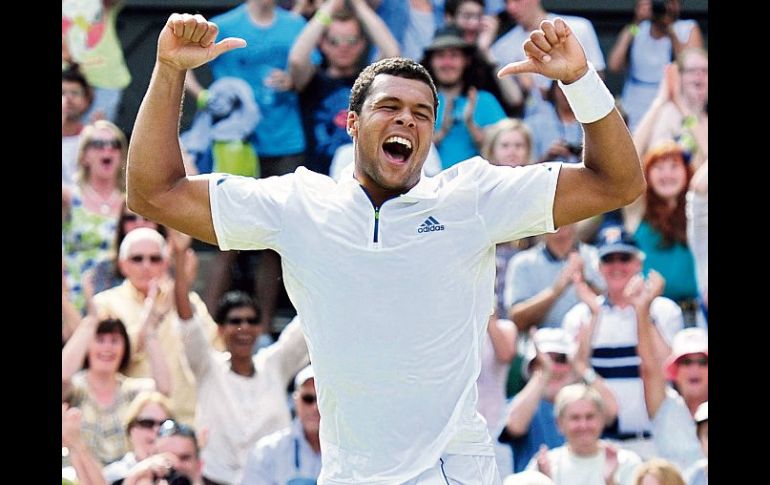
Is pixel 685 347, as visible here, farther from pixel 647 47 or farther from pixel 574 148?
pixel 647 47

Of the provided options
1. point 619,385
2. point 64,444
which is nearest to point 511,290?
point 619,385

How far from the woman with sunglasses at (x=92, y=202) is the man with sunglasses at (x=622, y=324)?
7.56 feet

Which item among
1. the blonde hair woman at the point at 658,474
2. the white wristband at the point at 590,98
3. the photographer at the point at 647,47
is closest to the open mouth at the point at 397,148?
the white wristband at the point at 590,98

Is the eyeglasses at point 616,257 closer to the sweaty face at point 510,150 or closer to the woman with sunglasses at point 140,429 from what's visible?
the sweaty face at point 510,150

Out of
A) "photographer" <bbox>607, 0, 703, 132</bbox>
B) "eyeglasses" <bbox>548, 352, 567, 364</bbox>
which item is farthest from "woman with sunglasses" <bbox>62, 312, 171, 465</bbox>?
"photographer" <bbox>607, 0, 703, 132</bbox>

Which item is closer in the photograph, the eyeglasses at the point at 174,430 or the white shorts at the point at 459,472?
the white shorts at the point at 459,472

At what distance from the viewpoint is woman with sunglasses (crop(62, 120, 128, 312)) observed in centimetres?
735

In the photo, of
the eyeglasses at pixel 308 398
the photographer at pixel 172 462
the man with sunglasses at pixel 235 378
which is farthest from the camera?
the man with sunglasses at pixel 235 378

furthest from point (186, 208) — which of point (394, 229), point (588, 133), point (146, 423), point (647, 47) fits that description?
point (647, 47)

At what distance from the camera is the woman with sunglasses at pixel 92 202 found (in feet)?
24.1

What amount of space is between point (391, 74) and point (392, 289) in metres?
0.55

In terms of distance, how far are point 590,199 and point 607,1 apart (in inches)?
188

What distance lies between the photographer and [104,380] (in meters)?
6.88

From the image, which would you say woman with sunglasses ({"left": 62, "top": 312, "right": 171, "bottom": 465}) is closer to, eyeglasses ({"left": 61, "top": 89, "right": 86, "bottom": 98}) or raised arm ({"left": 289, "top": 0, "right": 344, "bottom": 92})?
eyeglasses ({"left": 61, "top": 89, "right": 86, "bottom": 98})
